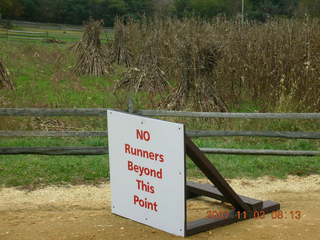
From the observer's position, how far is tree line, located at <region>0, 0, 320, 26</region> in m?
48.2

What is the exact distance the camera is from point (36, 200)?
7.79m

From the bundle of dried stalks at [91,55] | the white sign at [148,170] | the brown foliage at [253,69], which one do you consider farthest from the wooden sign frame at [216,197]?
the bundle of dried stalks at [91,55]

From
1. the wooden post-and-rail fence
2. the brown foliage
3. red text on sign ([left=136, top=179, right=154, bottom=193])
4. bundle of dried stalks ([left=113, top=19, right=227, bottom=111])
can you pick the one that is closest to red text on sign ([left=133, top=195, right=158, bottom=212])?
red text on sign ([left=136, top=179, right=154, bottom=193])

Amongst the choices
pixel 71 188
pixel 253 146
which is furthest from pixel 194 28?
pixel 71 188

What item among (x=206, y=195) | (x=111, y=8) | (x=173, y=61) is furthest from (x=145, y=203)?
(x=111, y=8)

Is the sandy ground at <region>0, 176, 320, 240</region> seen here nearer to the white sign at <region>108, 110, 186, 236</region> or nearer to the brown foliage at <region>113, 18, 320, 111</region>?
the white sign at <region>108, 110, 186, 236</region>

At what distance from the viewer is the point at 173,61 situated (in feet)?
54.9

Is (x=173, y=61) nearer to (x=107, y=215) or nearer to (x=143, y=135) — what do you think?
(x=107, y=215)

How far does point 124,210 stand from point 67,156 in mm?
3532

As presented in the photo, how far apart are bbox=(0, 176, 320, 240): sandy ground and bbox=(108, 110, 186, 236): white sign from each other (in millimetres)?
174

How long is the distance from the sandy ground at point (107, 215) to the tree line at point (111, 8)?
40142 mm

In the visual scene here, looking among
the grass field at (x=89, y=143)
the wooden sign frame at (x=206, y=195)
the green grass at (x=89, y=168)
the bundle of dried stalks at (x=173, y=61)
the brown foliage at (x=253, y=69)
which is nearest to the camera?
the wooden sign frame at (x=206, y=195)

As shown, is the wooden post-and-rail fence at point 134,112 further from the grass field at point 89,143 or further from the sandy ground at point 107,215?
the sandy ground at point 107,215

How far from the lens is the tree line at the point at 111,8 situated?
158 feet
